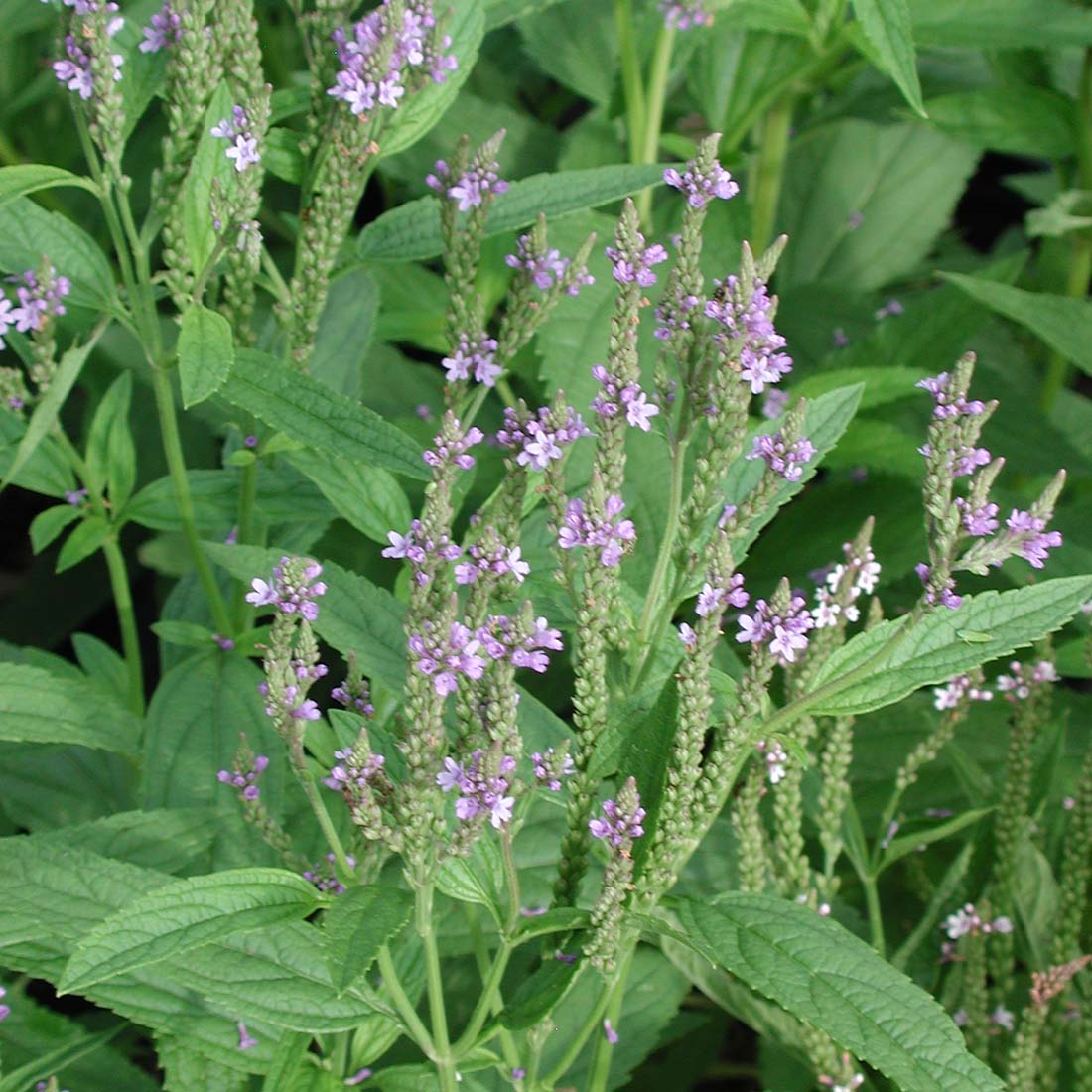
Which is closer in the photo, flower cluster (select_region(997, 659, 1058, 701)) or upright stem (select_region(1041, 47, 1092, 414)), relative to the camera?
flower cluster (select_region(997, 659, 1058, 701))

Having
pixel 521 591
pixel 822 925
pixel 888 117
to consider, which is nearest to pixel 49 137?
pixel 888 117

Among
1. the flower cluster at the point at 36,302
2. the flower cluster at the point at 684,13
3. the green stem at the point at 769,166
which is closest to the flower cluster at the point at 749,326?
the flower cluster at the point at 36,302

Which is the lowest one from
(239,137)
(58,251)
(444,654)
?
(444,654)

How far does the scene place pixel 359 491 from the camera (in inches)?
95.3

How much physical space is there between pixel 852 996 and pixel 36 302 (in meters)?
1.58

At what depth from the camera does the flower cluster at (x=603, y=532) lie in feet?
5.70

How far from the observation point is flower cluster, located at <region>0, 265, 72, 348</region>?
2.28m

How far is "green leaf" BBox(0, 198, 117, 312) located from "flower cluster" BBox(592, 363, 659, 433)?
38.7 inches

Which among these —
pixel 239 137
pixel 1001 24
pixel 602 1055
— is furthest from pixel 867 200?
pixel 602 1055

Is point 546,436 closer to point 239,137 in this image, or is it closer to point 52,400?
point 239,137

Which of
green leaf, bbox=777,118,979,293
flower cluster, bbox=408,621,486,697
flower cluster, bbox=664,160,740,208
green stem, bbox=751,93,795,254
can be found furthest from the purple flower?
green leaf, bbox=777,118,979,293

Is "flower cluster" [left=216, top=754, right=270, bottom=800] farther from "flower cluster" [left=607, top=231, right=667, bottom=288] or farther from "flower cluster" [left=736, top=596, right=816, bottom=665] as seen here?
"flower cluster" [left=607, top=231, right=667, bottom=288]

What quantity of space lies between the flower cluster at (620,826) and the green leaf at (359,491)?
78cm

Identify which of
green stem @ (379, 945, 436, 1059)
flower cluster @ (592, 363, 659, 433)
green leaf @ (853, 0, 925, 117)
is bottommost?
green stem @ (379, 945, 436, 1059)
